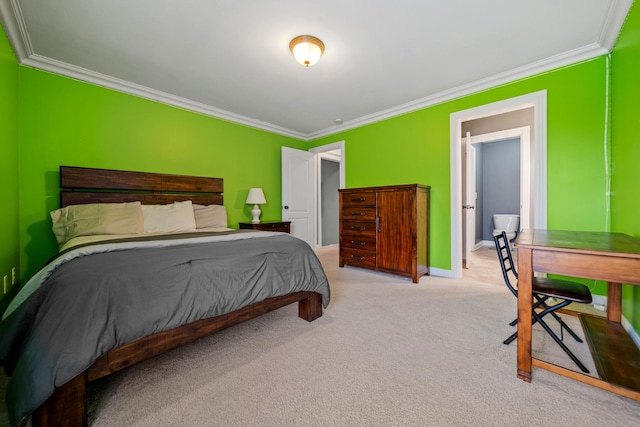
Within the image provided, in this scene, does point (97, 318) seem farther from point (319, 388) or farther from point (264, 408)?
point (319, 388)

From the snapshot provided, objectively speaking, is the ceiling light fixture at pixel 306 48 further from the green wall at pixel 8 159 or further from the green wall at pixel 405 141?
the green wall at pixel 8 159

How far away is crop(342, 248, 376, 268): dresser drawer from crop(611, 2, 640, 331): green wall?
2.29m

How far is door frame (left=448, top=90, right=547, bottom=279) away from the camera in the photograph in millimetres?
2637

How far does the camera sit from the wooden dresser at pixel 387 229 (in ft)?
10.4

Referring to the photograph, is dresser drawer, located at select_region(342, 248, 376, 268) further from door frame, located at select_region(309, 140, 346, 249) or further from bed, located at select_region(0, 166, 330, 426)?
bed, located at select_region(0, 166, 330, 426)

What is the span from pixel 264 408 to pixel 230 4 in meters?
2.59

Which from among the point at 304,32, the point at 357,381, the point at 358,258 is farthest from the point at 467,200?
the point at 357,381

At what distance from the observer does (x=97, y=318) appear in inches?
43.3

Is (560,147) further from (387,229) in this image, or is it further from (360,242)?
(360,242)

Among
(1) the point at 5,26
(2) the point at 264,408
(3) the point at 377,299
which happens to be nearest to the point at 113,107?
(1) the point at 5,26

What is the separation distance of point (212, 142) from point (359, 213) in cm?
246

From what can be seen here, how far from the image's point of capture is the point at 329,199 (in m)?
6.33

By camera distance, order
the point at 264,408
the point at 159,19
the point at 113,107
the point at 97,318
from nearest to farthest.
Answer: the point at 97,318 < the point at 264,408 < the point at 159,19 < the point at 113,107

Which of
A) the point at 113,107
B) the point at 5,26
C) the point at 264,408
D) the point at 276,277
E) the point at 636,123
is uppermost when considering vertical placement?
the point at 5,26
